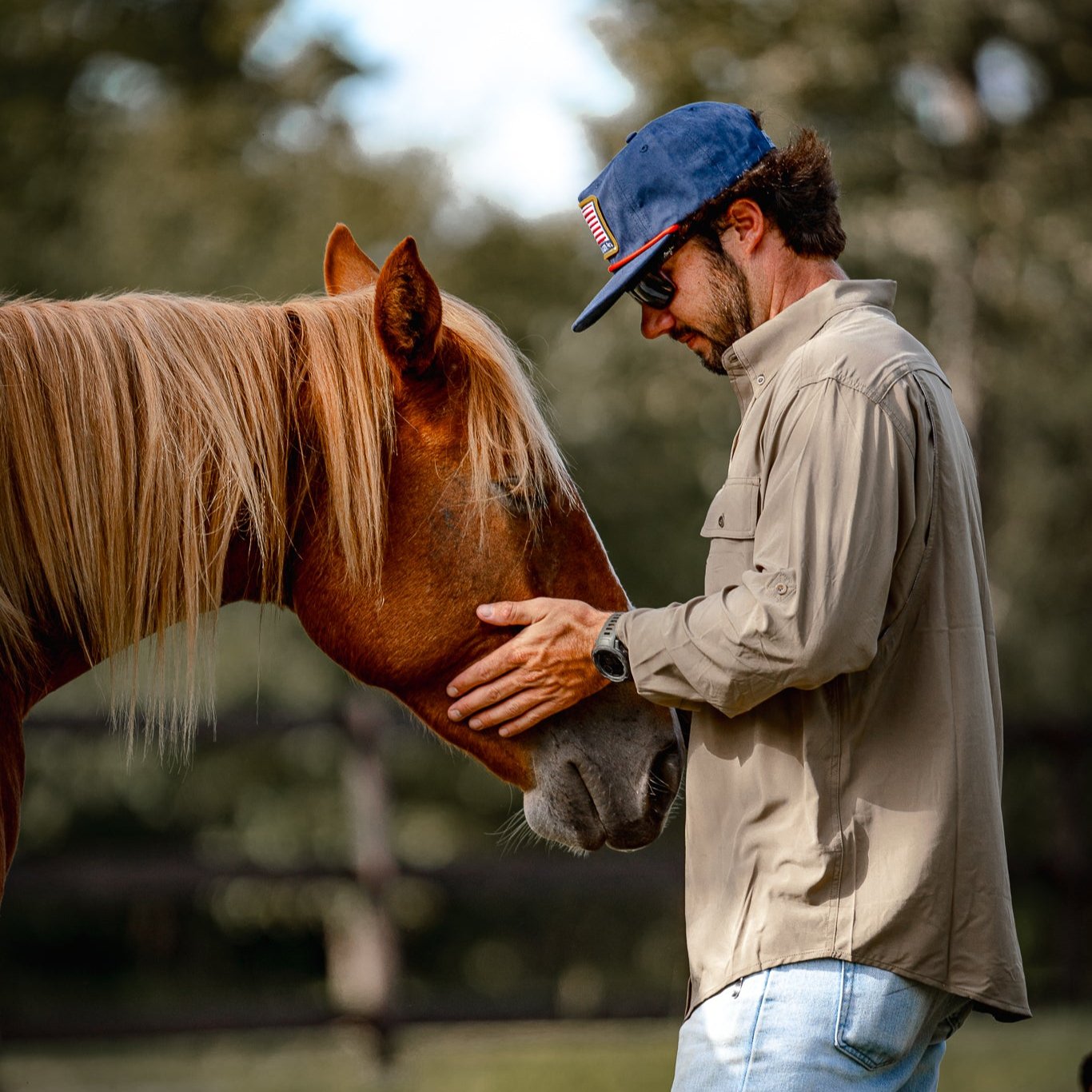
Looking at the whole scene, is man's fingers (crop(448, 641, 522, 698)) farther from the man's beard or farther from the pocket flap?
the man's beard

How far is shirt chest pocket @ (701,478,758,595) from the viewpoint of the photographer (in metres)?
2.05

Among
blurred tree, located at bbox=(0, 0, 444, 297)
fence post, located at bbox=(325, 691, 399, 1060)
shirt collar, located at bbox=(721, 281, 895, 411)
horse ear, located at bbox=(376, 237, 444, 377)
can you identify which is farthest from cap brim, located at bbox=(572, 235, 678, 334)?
blurred tree, located at bbox=(0, 0, 444, 297)

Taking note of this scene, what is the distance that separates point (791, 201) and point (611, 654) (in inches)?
31.6

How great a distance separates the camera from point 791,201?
7.25 feet

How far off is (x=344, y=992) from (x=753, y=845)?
12.6m

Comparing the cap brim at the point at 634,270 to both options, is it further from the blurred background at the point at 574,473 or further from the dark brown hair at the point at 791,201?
the blurred background at the point at 574,473

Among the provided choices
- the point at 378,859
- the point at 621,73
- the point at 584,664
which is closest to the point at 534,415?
the point at 584,664

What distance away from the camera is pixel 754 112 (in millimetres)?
2355

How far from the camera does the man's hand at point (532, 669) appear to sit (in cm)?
226

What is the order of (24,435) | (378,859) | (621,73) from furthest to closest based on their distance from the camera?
1. (621,73)
2. (378,859)
3. (24,435)

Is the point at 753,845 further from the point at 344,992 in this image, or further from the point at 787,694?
the point at 344,992

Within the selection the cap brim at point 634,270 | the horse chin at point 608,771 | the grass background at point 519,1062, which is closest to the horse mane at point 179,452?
the cap brim at point 634,270

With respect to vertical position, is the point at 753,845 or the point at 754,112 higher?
the point at 754,112

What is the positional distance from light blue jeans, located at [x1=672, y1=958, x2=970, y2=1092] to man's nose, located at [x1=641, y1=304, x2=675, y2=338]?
1075 mm
